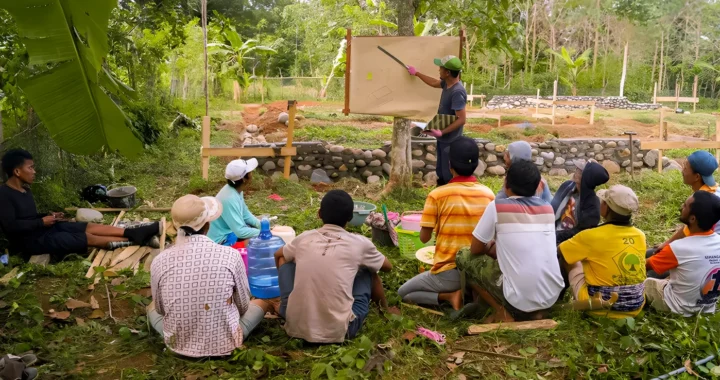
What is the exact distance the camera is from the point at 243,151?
8797 millimetres

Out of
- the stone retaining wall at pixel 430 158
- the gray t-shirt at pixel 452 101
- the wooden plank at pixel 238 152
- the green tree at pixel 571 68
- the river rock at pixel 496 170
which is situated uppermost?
the green tree at pixel 571 68

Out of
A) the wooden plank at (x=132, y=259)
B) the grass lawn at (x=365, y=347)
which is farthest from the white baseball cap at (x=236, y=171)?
the wooden plank at (x=132, y=259)

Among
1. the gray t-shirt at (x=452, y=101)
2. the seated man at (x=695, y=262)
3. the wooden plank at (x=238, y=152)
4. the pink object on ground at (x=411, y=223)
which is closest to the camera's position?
the seated man at (x=695, y=262)

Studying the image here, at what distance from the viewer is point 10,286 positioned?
4805 millimetres

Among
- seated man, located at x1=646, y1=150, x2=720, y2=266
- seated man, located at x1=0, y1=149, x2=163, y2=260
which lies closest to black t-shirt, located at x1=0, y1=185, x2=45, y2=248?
seated man, located at x1=0, y1=149, x2=163, y2=260

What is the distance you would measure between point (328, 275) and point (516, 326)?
1.35 metres

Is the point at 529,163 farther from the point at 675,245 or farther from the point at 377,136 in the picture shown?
the point at 377,136

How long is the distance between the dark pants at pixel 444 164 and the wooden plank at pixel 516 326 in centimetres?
282

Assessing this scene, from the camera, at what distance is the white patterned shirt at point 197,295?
3.46 meters

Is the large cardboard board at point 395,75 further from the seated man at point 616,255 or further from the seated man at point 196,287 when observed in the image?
the seated man at point 196,287

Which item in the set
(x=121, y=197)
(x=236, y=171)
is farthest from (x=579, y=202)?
(x=121, y=197)

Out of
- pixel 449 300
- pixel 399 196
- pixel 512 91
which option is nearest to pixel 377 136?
pixel 399 196

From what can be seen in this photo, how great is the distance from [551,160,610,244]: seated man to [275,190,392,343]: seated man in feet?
6.49

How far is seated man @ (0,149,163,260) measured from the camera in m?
5.39
